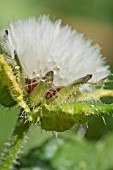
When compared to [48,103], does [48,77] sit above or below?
above

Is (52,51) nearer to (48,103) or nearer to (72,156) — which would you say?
(48,103)

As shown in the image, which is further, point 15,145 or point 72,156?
point 72,156

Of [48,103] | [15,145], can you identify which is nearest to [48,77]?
[48,103]

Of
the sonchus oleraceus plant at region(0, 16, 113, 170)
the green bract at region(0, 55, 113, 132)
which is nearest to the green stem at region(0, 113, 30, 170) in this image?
the sonchus oleraceus plant at region(0, 16, 113, 170)

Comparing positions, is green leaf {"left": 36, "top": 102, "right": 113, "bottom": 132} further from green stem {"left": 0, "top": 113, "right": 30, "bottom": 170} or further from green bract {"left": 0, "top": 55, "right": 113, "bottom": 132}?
green stem {"left": 0, "top": 113, "right": 30, "bottom": 170}

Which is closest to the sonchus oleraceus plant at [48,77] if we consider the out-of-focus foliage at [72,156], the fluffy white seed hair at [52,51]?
the fluffy white seed hair at [52,51]

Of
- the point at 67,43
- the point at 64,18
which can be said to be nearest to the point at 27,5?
the point at 64,18

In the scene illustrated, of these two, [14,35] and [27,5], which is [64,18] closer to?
[27,5]

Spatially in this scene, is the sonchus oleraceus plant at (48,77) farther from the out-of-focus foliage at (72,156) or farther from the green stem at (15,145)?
the out-of-focus foliage at (72,156)
